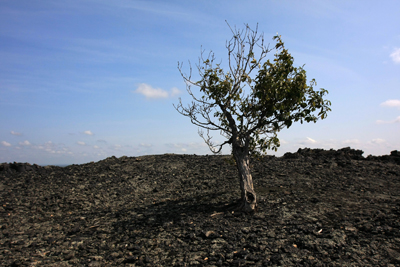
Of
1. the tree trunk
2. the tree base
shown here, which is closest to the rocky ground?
the tree base

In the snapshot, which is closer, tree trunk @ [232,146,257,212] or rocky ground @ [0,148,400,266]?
rocky ground @ [0,148,400,266]

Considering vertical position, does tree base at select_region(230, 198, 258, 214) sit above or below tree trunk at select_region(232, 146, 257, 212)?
below

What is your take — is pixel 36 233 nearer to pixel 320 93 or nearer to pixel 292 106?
pixel 292 106

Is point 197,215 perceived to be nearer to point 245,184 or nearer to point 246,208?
point 246,208

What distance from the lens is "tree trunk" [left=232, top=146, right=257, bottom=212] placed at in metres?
9.46

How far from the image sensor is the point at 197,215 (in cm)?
945

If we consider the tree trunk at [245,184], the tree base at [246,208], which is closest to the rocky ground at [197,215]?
the tree base at [246,208]

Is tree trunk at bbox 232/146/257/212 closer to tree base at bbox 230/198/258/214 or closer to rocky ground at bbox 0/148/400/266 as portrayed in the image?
tree base at bbox 230/198/258/214

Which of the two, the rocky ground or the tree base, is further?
the tree base

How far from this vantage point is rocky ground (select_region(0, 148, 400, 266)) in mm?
7055

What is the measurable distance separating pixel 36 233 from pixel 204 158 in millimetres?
10296

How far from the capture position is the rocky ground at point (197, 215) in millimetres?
7055

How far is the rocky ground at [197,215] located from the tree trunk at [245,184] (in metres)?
0.47

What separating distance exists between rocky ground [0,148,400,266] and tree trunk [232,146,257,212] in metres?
0.47
